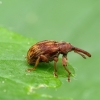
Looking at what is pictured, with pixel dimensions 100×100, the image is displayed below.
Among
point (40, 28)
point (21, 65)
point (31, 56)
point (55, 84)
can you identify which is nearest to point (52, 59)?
point (31, 56)

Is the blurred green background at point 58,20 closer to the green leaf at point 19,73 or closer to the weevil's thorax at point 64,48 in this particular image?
the weevil's thorax at point 64,48

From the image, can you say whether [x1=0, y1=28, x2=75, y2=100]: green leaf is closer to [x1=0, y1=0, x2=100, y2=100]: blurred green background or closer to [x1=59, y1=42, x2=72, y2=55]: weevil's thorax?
[x1=59, y1=42, x2=72, y2=55]: weevil's thorax

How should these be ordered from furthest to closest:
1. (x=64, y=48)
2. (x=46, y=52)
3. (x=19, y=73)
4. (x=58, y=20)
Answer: (x=58, y=20) → (x=64, y=48) → (x=46, y=52) → (x=19, y=73)

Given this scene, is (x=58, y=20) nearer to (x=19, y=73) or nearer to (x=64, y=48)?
(x=64, y=48)

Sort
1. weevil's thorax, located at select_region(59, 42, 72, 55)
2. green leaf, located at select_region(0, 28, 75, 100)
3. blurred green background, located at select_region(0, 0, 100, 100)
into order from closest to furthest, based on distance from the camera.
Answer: green leaf, located at select_region(0, 28, 75, 100) < weevil's thorax, located at select_region(59, 42, 72, 55) < blurred green background, located at select_region(0, 0, 100, 100)

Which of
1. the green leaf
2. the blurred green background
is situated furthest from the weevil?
the blurred green background

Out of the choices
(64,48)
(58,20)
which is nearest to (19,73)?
(64,48)

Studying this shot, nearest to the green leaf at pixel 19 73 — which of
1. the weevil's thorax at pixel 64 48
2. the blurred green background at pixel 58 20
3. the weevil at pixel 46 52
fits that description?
the weevil at pixel 46 52
